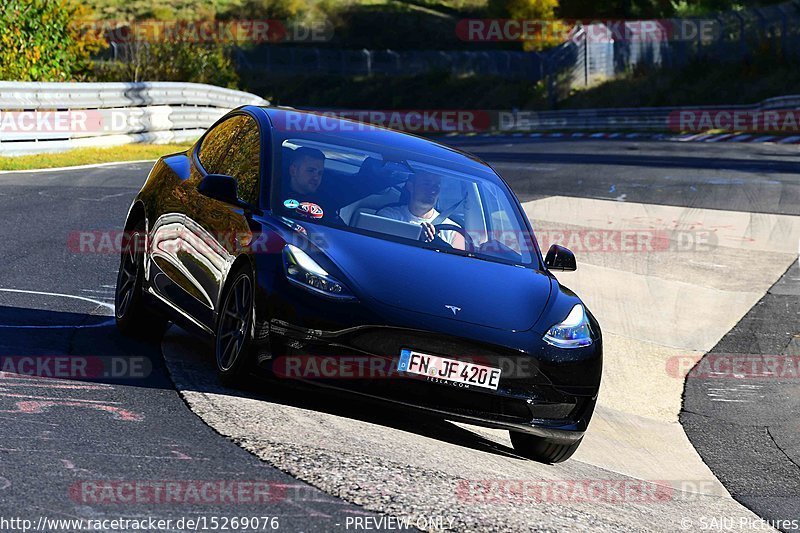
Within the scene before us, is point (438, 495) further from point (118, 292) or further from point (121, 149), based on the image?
point (121, 149)

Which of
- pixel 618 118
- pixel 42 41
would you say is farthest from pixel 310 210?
pixel 618 118

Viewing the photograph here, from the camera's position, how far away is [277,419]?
20.1ft

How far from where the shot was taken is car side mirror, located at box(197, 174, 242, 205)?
7234 mm

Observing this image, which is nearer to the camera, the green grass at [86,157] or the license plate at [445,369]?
the license plate at [445,369]

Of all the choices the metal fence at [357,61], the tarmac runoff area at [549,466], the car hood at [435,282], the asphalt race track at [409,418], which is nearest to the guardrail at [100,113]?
the asphalt race track at [409,418]

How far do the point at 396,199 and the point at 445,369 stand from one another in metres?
1.52

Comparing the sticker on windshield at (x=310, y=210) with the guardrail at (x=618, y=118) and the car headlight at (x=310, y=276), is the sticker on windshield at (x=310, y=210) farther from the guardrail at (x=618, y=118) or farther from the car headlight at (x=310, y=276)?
the guardrail at (x=618, y=118)

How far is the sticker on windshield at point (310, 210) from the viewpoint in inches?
282

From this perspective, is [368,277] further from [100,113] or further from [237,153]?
[100,113]

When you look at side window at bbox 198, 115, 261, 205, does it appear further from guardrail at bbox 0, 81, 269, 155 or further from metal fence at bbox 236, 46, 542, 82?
metal fence at bbox 236, 46, 542, 82

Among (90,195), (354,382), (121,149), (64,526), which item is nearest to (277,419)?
(354,382)

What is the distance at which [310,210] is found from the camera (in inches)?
284

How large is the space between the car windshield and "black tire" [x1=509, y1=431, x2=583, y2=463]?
1.09 m

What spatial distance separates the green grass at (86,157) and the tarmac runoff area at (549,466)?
34.7ft
